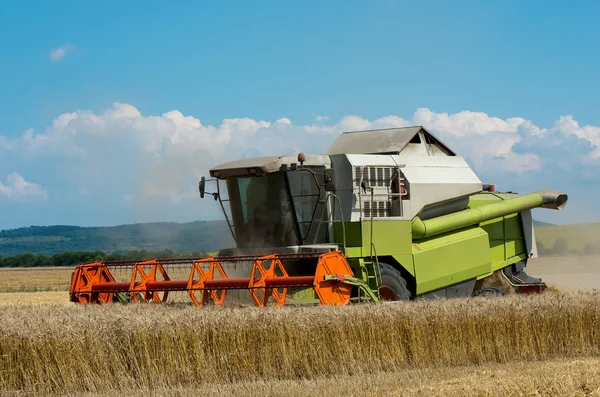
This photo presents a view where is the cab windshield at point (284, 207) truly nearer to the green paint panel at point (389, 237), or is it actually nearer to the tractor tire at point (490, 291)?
the green paint panel at point (389, 237)

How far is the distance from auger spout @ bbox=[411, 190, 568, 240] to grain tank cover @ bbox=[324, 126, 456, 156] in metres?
1.05

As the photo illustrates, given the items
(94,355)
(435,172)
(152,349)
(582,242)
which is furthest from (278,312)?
(582,242)

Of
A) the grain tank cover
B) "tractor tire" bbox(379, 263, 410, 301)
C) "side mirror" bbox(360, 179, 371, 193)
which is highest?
the grain tank cover

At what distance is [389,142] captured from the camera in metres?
12.5

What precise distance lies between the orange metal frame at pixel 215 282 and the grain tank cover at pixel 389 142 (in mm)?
2326

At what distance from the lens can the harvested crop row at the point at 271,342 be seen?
7871 millimetres

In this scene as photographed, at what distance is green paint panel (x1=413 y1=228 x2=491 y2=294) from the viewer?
1202 cm

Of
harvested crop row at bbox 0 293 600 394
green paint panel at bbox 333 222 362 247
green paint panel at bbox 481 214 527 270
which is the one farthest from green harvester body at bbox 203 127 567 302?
harvested crop row at bbox 0 293 600 394

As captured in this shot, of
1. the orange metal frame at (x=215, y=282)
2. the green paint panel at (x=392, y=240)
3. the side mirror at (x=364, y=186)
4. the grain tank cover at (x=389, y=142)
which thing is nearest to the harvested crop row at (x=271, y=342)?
the orange metal frame at (x=215, y=282)

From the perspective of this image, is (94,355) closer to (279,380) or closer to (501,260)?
(279,380)

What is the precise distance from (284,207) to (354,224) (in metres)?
1.00

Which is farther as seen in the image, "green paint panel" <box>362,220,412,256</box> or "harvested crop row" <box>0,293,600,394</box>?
"green paint panel" <box>362,220,412,256</box>

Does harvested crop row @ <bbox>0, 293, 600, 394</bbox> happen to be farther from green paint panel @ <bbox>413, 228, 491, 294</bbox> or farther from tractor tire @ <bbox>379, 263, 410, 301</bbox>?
green paint panel @ <bbox>413, 228, 491, 294</bbox>

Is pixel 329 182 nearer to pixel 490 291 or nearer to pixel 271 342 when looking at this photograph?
pixel 490 291
